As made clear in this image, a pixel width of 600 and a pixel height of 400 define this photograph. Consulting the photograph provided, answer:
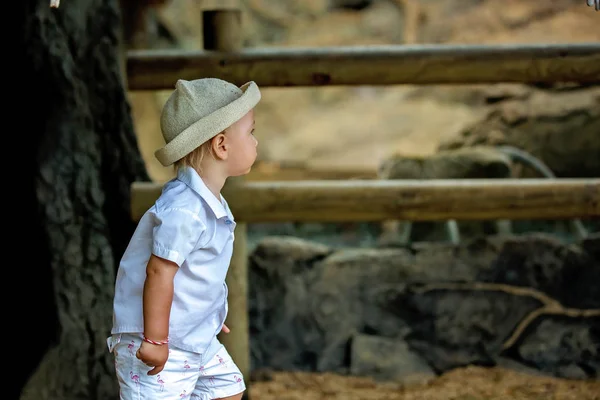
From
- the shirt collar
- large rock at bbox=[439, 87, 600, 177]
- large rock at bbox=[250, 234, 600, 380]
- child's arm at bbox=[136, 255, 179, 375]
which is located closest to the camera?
child's arm at bbox=[136, 255, 179, 375]

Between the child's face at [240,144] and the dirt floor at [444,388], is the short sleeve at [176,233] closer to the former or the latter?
the child's face at [240,144]

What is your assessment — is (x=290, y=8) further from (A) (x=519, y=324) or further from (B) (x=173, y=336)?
(B) (x=173, y=336)

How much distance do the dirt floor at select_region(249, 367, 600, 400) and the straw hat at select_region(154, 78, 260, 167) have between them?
203 cm

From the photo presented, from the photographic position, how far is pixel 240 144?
6.46 ft

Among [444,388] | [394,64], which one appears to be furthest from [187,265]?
[444,388]

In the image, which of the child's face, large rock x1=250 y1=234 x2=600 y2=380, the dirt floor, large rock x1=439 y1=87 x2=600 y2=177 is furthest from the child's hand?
large rock x1=439 y1=87 x2=600 y2=177

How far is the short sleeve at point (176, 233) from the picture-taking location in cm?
183

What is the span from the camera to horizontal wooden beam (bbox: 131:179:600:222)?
11.1 feet

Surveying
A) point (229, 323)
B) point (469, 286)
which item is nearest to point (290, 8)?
point (469, 286)

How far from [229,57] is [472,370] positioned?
1.81 meters

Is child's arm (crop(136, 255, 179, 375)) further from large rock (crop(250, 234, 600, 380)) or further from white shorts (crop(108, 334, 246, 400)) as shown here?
large rock (crop(250, 234, 600, 380))

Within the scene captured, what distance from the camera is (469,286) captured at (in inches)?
160

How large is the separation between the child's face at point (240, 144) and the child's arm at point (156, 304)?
29 cm

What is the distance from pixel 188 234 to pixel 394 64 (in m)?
1.80
